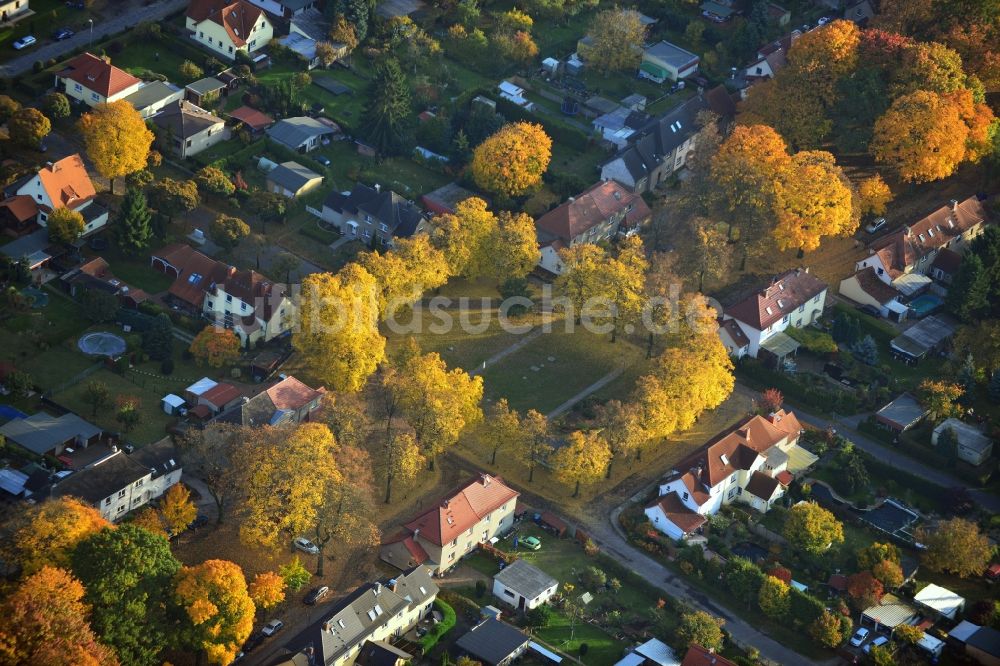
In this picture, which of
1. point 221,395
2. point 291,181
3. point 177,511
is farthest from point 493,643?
point 291,181

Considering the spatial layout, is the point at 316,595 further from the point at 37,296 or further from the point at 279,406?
the point at 37,296

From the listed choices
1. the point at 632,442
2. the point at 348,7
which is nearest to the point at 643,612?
the point at 632,442

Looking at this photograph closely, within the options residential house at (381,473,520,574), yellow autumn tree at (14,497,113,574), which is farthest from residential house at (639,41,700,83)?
yellow autumn tree at (14,497,113,574)

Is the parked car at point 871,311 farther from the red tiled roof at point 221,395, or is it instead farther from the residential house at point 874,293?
the red tiled roof at point 221,395

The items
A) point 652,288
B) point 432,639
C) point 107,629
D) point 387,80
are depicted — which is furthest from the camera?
point 387,80

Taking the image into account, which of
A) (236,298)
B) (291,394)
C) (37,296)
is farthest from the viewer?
(37,296)

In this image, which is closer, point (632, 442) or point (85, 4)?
point (632, 442)

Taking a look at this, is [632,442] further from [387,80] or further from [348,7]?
[348,7]
